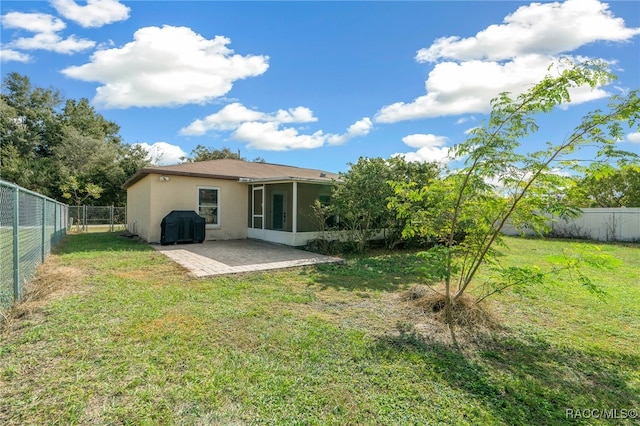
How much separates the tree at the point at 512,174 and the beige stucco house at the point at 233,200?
6287mm

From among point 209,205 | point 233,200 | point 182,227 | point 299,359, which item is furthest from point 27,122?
point 299,359

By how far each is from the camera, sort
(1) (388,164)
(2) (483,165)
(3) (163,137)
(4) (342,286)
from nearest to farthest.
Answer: (2) (483,165)
(4) (342,286)
(1) (388,164)
(3) (163,137)

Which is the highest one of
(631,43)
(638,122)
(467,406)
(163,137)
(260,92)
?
(163,137)

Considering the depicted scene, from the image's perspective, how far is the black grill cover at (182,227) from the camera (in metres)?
10.8

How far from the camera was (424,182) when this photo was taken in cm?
1037

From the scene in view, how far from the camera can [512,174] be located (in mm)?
3762

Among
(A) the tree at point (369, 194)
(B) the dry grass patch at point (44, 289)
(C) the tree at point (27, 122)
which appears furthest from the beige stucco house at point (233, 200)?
(C) the tree at point (27, 122)

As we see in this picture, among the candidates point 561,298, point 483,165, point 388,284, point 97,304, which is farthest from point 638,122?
point 97,304

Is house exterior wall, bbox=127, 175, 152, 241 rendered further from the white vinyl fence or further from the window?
the white vinyl fence

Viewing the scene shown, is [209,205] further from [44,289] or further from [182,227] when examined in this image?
[44,289]

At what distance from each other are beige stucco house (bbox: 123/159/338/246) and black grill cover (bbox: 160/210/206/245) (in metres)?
0.61

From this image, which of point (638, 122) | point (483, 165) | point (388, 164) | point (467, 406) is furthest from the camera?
point (388, 164)

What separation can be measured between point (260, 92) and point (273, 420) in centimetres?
1525

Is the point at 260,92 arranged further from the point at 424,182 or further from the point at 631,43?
the point at 631,43
